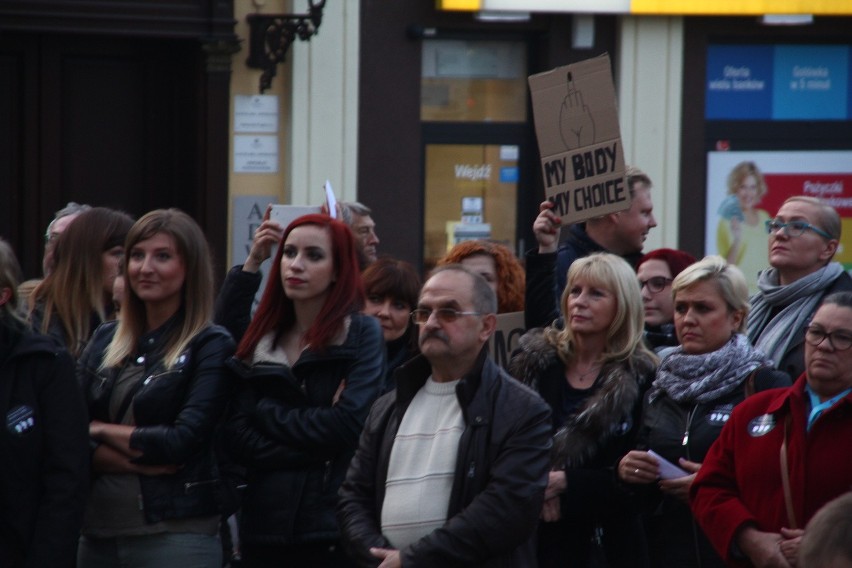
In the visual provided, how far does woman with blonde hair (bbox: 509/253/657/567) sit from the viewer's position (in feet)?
16.9

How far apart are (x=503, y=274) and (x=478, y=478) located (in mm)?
2416

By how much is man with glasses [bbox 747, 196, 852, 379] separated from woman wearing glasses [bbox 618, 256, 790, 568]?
584 millimetres

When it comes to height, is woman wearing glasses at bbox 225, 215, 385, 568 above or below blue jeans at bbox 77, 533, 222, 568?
above

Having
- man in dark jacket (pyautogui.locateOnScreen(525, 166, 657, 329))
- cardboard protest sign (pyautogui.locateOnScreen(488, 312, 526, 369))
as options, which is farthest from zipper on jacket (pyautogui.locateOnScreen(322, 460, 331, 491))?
man in dark jacket (pyautogui.locateOnScreen(525, 166, 657, 329))

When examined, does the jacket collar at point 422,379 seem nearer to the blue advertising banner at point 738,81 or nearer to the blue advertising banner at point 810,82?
the blue advertising banner at point 738,81

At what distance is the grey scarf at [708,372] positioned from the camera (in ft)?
17.0

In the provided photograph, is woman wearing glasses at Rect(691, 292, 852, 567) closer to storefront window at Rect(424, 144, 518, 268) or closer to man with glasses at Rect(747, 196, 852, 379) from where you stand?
man with glasses at Rect(747, 196, 852, 379)

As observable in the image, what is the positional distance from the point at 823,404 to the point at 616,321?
1076mm

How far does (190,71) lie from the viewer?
11.1 meters

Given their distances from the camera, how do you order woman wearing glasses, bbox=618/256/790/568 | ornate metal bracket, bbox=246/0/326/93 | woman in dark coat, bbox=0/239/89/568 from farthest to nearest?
ornate metal bracket, bbox=246/0/326/93 → woman wearing glasses, bbox=618/256/790/568 → woman in dark coat, bbox=0/239/89/568

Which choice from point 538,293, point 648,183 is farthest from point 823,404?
point 648,183

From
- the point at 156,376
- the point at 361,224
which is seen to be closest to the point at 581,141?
the point at 361,224

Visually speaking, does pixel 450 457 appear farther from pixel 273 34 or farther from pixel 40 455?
pixel 273 34

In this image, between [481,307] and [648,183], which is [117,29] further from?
[481,307]
